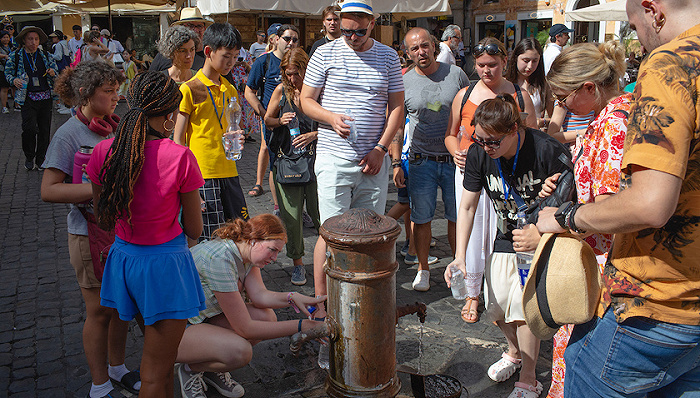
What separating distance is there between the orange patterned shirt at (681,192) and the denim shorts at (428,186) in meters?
2.86

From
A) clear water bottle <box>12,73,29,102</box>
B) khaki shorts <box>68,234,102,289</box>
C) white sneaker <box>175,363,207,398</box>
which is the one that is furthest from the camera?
clear water bottle <box>12,73,29,102</box>

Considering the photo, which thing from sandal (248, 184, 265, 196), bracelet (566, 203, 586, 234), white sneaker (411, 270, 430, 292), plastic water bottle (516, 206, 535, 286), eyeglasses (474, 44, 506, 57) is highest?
eyeglasses (474, 44, 506, 57)

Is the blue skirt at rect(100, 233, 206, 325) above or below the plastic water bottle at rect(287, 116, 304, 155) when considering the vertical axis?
below

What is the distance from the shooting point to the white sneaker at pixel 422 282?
4699 millimetres

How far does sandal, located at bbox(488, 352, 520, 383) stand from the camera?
11.2ft

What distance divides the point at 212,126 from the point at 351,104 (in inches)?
41.5

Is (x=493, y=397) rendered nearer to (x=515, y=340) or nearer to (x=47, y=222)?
(x=515, y=340)

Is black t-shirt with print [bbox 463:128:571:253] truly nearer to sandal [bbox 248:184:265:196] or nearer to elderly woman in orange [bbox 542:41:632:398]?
elderly woman in orange [bbox 542:41:632:398]

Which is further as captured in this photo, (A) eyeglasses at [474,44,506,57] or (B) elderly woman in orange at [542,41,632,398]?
(A) eyeglasses at [474,44,506,57]

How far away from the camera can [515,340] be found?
3.42m

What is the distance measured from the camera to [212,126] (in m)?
4.23

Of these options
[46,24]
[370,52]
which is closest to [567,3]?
[46,24]

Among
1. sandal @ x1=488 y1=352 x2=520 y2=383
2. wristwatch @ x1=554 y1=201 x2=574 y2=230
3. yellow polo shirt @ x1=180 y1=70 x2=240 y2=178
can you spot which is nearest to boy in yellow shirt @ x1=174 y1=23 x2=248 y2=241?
yellow polo shirt @ x1=180 y1=70 x2=240 y2=178

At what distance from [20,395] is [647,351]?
3163 mm
